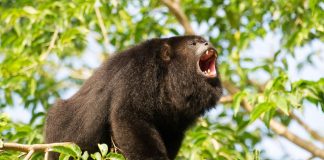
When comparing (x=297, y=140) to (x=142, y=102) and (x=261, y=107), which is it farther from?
(x=142, y=102)

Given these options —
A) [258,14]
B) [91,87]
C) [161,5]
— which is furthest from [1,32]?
[258,14]

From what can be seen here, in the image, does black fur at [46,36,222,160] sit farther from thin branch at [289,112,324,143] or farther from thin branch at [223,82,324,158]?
thin branch at [289,112,324,143]

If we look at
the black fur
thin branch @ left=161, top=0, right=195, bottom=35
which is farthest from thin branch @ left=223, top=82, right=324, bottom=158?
the black fur

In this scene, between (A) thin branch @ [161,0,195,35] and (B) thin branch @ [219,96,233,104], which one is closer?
(B) thin branch @ [219,96,233,104]

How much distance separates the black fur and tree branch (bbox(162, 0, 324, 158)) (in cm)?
167

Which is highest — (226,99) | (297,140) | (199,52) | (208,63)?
(199,52)

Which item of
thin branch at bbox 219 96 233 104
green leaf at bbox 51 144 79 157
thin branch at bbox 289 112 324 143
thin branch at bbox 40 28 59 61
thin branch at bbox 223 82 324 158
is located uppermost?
green leaf at bbox 51 144 79 157

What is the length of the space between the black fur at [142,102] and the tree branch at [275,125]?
5.48 ft

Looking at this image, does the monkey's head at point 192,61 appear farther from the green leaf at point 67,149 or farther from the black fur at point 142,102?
the green leaf at point 67,149

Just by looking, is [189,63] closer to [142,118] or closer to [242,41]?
[142,118]

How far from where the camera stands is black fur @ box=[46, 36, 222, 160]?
399cm

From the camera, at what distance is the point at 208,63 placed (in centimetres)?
472

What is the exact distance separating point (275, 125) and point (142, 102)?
249 cm

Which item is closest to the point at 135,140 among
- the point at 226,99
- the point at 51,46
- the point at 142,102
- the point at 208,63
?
the point at 142,102
